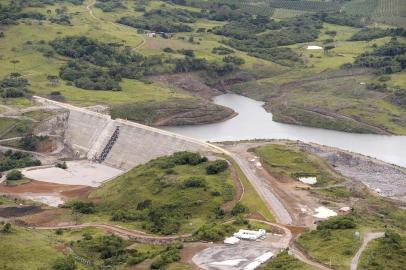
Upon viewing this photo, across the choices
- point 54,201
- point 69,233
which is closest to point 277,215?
point 69,233

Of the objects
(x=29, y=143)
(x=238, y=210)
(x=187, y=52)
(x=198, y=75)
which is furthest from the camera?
(x=187, y=52)

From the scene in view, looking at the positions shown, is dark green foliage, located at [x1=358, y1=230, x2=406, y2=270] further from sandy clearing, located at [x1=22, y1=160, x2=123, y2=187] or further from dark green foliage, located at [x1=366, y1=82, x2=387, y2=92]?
dark green foliage, located at [x1=366, y1=82, x2=387, y2=92]

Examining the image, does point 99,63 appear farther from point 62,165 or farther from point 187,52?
point 62,165

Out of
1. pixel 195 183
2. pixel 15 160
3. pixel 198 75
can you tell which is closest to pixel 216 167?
pixel 195 183

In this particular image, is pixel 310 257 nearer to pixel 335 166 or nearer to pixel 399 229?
pixel 399 229

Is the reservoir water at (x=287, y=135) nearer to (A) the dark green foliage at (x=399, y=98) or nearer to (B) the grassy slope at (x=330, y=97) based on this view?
(B) the grassy slope at (x=330, y=97)

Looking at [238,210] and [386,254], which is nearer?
[386,254]

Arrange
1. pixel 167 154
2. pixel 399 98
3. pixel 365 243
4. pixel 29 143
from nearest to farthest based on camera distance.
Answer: pixel 365 243 < pixel 167 154 < pixel 29 143 < pixel 399 98
